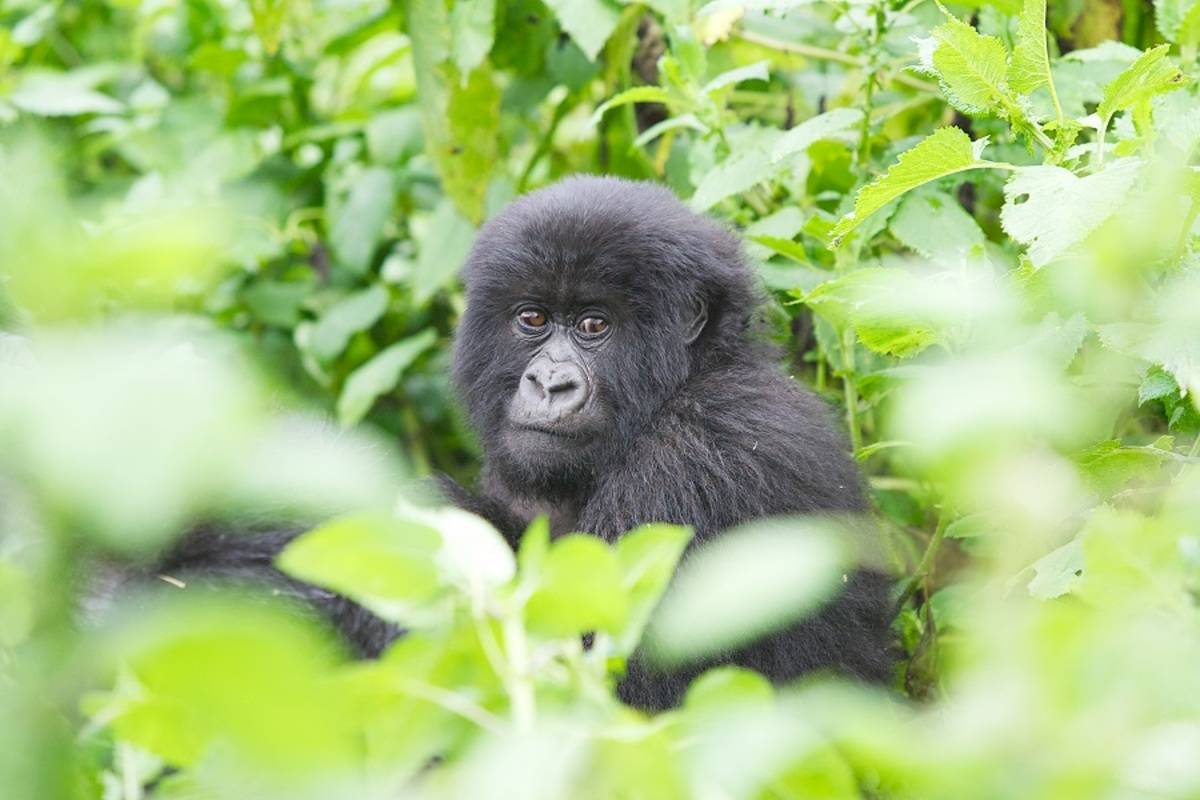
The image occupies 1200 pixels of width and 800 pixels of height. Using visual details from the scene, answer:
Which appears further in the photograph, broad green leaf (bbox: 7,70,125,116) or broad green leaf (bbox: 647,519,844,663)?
broad green leaf (bbox: 7,70,125,116)

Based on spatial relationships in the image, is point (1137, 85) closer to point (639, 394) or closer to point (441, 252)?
point (639, 394)

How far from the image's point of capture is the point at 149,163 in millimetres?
5121

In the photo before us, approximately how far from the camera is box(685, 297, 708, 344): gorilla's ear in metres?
3.36

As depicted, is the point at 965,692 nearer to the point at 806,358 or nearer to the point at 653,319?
the point at 653,319

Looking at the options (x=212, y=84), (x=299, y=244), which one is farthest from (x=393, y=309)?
(x=212, y=84)

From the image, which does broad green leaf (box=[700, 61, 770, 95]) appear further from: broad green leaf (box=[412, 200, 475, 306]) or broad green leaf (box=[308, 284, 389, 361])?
broad green leaf (box=[308, 284, 389, 361])

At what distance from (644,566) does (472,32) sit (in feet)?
10.5

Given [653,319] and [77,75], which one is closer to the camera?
[653,319]

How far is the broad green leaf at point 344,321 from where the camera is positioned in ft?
15.6

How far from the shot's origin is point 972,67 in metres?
2.55

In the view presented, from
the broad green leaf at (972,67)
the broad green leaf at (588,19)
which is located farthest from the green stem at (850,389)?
the broad green leaf at (588,19)

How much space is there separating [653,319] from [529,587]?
2218 mm

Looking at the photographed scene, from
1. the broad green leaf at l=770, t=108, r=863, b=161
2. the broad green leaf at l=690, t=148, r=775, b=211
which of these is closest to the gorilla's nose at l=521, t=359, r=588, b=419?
the broad green leaf at l=690, t=148, r=775, b=211

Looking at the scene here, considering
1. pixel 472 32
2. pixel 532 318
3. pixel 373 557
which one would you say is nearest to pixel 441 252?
pixel 472 32
